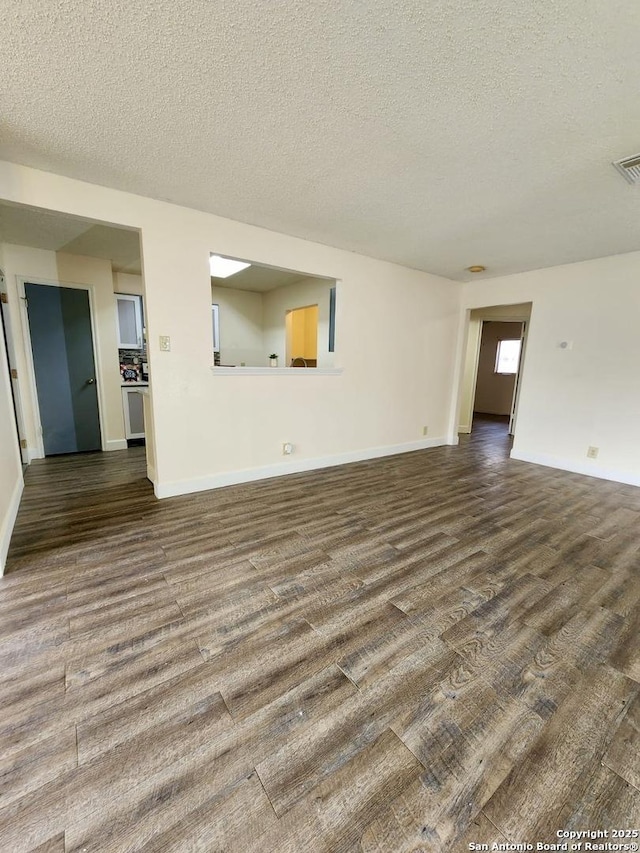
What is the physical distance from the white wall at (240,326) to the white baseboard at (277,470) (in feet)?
10.9

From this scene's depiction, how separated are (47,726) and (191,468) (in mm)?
2287

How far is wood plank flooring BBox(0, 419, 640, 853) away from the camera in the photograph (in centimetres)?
100

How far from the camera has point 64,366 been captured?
179 inches

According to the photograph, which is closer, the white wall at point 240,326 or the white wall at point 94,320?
the white wall at point 94,320

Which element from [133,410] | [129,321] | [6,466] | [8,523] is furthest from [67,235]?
[8,523]

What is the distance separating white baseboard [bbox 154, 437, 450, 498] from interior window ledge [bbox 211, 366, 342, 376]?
1.02 metres

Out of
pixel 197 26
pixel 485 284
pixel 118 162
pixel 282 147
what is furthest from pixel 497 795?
pixel 485 284

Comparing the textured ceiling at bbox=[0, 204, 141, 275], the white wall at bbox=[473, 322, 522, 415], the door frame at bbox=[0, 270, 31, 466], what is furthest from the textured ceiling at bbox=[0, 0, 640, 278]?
the white wall at bbox=[473, 322, 522, 415]

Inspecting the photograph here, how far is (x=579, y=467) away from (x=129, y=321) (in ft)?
21.3

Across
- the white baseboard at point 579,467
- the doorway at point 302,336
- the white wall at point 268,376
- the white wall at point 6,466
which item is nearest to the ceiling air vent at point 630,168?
the white wall at point 268,376

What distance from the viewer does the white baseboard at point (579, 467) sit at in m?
4.04

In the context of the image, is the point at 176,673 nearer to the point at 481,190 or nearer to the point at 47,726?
the point at 47,726

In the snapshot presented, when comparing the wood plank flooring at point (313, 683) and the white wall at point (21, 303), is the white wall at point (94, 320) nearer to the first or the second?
the white wall at point (21, 303)

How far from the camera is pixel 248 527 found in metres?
2.72
